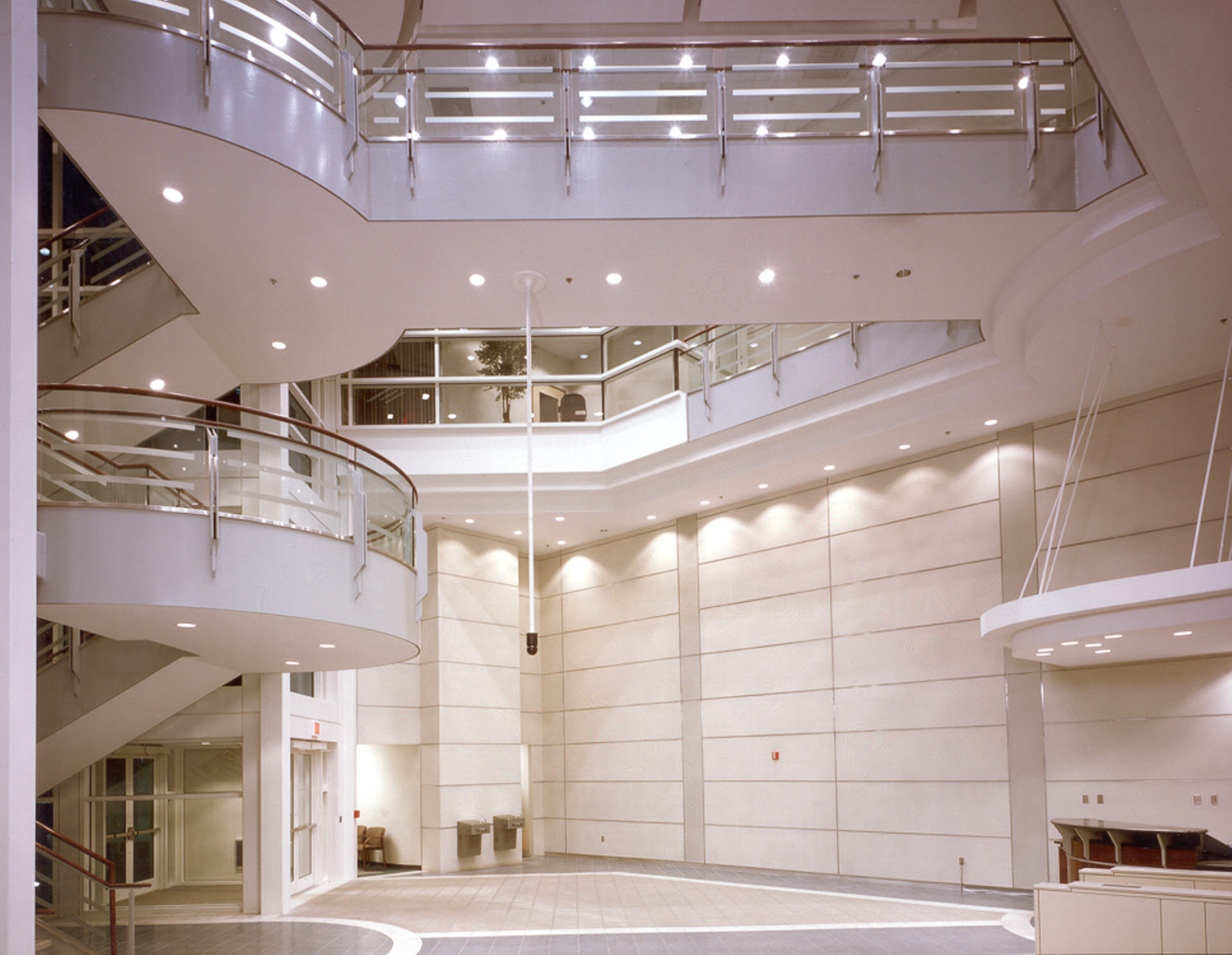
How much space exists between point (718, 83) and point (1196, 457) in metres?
7.62

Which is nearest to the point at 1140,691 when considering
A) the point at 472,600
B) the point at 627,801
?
the point at 627,801

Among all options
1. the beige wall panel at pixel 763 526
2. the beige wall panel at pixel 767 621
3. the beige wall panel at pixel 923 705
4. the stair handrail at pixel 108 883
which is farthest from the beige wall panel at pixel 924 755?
the stair handrail at pixel 108 883

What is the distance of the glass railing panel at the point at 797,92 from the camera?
30.9 ft

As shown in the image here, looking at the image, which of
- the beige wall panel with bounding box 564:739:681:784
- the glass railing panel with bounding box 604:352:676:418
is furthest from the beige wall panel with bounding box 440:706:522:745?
the glass railing panel with bounding box 604:352:676:418

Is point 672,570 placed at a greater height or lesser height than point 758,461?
lesser

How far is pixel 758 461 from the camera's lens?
53.9 ft

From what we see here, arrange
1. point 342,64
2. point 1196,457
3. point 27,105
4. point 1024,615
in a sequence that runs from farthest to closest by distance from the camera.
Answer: point 1196,457
point 1024,615
point 342,64
point 27,105

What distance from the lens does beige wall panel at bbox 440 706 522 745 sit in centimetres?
1862

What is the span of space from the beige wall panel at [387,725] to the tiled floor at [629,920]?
2.68 metres

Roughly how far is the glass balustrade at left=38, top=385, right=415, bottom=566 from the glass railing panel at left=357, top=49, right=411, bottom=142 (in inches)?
105

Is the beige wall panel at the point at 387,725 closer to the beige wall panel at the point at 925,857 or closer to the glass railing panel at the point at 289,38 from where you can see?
the beige wall panel at the point at 925,857

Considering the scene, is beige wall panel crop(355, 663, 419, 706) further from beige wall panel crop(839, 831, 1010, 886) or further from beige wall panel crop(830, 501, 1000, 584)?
beige wall panel crop(839, 831, 1010, 886)

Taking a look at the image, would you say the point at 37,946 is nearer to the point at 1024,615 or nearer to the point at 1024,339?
the point at 1024,615

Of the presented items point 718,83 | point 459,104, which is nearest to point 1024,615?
point 718,83
